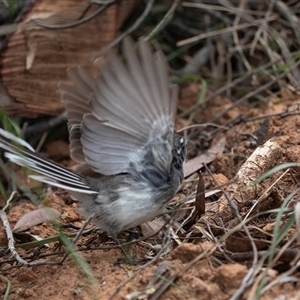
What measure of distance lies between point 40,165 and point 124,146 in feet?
0.92

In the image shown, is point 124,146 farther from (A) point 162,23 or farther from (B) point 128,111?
(A) point 162,23

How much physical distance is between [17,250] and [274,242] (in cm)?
105

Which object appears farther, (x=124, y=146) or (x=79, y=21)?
(x=79, y=21)

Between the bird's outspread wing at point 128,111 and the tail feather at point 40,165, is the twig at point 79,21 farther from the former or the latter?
the tail feather at point 40,165

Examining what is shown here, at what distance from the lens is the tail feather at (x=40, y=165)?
204 cm

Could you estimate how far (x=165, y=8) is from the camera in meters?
4.00

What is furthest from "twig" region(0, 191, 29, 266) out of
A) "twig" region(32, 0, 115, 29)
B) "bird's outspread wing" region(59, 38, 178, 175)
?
"twig" region(32, 0, 115, 29)

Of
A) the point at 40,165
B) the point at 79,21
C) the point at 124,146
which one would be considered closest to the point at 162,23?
the point at 79,21

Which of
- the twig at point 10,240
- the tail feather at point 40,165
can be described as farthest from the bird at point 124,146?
the twig at point 10,240

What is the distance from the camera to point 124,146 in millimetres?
2137

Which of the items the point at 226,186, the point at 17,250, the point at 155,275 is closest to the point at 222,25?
the point at 226,186

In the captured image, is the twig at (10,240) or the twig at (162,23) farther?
the twig at (162,23)

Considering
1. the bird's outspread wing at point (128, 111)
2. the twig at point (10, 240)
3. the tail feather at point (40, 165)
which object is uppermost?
the bird's outspread wing at point (128, 111)

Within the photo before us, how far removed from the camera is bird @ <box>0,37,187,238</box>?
2010 millimetres
